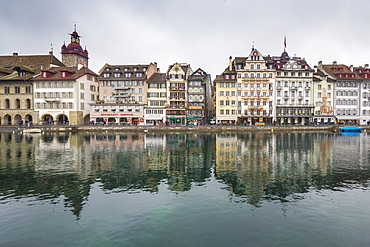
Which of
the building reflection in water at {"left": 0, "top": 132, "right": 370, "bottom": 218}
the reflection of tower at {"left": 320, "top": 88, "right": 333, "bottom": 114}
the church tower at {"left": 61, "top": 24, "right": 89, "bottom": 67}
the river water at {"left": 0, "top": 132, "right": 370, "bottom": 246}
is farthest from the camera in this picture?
the church tower at {"left": 61, "top": 24, "right": 89, "bottom": 67}

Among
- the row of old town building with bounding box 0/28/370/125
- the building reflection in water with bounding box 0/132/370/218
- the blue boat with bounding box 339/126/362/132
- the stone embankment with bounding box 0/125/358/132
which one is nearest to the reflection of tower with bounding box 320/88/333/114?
the row of old town building with bounding box 0/28/370/125

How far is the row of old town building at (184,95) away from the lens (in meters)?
89.0

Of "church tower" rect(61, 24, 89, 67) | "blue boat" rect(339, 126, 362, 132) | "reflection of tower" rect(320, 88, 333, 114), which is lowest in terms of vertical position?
"blue boat" rect(339, 126, 362, 132)

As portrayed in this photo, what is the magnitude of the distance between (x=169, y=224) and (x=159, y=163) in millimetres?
16568

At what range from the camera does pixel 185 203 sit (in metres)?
17.7

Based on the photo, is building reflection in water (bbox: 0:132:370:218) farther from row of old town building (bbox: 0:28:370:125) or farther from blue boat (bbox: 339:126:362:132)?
row of old town building (bbox: 0:28:370:125)

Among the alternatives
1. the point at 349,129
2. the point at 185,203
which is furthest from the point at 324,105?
the point at 185,203

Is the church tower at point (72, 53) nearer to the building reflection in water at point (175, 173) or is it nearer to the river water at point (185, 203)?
the building reflection in water at point (175, 173)

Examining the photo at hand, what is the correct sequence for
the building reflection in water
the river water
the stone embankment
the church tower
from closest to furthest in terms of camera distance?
the river water < the building reflection in water < the stone embankment < the church tower

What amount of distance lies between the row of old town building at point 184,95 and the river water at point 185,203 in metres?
61.2

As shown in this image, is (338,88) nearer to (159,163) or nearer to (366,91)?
(366,91)

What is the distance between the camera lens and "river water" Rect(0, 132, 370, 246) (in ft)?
43.0

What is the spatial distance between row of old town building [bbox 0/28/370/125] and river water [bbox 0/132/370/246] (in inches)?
2410

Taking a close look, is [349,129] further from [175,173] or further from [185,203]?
[185,203]
